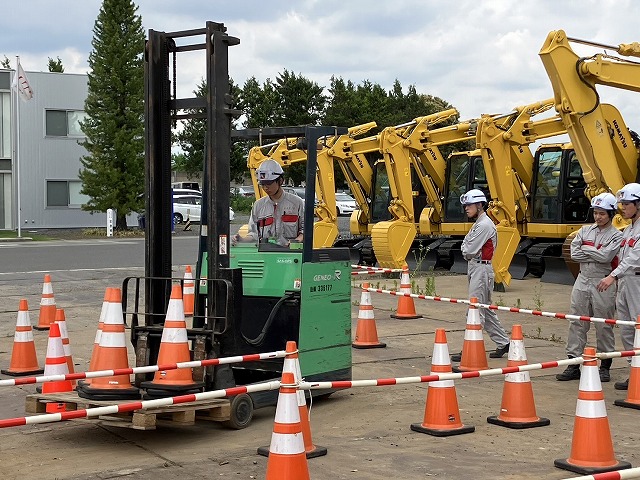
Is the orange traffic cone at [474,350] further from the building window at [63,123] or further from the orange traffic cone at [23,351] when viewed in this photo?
the building window at [63,123]

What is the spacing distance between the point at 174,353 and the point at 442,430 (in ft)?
7.37

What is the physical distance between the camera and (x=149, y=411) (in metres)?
7.50

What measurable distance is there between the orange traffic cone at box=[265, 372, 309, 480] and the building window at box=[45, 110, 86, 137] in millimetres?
40988

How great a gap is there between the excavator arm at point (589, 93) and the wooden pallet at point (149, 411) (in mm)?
12062

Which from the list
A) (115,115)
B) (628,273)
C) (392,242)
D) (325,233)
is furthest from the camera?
(115,115)

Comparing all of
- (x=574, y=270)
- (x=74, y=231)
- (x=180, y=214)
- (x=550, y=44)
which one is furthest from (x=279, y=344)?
(x=180, y=214)

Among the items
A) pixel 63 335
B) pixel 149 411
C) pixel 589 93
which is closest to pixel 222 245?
pixel 149 411

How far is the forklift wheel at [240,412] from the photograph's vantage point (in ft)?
27.2

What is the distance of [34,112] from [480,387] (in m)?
37.7

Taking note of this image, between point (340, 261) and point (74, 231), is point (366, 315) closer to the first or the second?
point (340, 261)

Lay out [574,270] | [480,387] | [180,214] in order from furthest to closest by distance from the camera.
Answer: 1. [180,214]
2. [574,270]
3. [480,387]

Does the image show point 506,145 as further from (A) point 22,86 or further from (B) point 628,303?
(A) point 22,86

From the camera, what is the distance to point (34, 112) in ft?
146

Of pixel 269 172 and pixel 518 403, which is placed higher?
pixel 269 172
